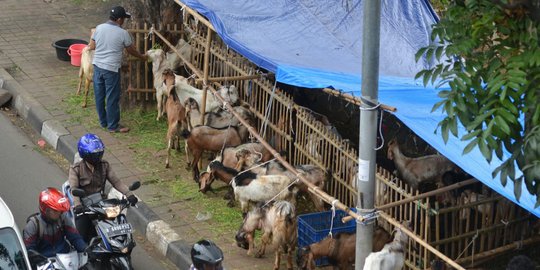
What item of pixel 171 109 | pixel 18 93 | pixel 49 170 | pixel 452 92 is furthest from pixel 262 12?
pixel 452 92

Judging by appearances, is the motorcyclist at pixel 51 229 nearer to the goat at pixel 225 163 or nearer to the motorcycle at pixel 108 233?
the motorcycle at pixel 108 233

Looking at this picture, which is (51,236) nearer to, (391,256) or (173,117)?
(391,256)

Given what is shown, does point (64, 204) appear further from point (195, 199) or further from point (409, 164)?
point (409, 164)

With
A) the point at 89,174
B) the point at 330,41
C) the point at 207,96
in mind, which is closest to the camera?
the point at 89,174

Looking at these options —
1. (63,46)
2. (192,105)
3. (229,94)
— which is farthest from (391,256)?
(63,46)

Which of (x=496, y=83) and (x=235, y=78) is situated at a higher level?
(x=496, y=83)

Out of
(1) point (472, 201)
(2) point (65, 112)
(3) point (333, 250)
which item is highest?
(1) point (472, 201)

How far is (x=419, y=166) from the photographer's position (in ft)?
35.4

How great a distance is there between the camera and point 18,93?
47.2 feet

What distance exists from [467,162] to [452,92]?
8.85 ft

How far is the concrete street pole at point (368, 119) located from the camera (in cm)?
749

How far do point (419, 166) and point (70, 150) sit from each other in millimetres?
4910

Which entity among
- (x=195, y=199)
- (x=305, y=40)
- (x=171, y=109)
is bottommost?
(x=195, y=199)

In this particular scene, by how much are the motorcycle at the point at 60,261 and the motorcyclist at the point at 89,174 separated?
59 centimetres
